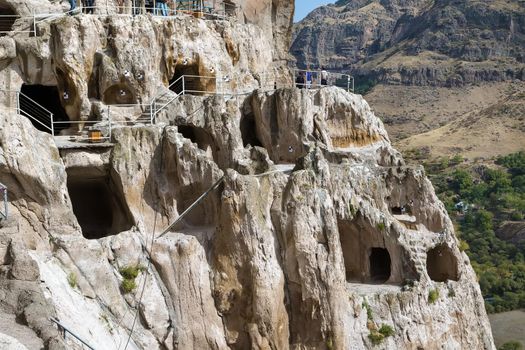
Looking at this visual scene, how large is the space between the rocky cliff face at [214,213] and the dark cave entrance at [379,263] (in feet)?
0.26

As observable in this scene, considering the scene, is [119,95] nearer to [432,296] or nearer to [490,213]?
[432,296]

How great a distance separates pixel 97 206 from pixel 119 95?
4984 mm

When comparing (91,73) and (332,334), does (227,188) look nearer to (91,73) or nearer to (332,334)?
(332,334)

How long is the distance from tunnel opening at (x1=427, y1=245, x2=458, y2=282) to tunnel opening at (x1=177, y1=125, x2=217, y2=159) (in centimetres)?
1071

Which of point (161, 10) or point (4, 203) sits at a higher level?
point (161, 10)

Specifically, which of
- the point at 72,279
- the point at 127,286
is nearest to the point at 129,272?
the point at 127,286

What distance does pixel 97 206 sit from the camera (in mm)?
31484

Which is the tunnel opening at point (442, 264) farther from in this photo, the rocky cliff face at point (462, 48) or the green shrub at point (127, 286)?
the rocky cliff face at point (462, 48)

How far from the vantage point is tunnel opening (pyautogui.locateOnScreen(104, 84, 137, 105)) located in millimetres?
31312

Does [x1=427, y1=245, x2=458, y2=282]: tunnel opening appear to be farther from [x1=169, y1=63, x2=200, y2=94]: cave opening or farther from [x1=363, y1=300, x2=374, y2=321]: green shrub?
[x1=169, y1=63, x2=200, y2=94]: cave opening

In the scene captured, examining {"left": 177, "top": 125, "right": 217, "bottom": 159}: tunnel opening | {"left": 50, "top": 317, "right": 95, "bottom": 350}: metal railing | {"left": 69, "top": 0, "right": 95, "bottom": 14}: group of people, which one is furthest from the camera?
{"left": 69, "top": 0, "right": 95, "bottom": 14}: group of people

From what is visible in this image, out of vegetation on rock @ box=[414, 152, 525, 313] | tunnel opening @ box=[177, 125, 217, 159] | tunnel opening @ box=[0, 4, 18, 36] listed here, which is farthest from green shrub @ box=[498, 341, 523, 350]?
tunnel opening @ box=[0, 4, 18, 36]

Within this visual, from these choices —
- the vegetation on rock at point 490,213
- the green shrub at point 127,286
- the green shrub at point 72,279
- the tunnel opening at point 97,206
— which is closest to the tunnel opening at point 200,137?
the tunnel opening at point 97,206

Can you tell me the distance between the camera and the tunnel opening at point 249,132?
107 feet
